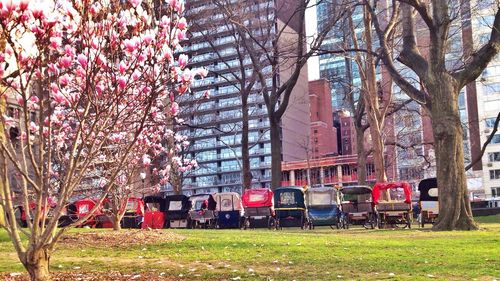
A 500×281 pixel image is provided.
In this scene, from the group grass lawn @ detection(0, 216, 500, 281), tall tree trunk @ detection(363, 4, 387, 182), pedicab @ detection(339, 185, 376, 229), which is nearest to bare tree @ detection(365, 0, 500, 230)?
grass lawn @ detection(0, 216, 500, 281)

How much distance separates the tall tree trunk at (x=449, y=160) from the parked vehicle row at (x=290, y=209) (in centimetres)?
409

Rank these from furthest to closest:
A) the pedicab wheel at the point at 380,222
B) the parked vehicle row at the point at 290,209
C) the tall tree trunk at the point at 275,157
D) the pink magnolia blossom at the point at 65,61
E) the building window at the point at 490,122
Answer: the building window at the point at 490,122
the tall tree trunk at the point at 275,157
the parked vehicle row at the point at 290,209
the pedicab wheel at the point at 380,222
the pink magnolia blossom at the point at 65,61

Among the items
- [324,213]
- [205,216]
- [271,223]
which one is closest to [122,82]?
[324,213]

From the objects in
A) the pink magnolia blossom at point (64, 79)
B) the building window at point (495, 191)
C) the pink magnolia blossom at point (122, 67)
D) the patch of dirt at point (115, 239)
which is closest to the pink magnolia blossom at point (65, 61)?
the pink magnolia blossom at point (64, 79)

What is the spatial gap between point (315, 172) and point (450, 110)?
82329 mm

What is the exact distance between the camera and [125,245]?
1153 centimetres

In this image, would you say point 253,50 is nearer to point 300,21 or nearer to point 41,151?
point 300,21

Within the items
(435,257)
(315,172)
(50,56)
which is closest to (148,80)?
(50,56)

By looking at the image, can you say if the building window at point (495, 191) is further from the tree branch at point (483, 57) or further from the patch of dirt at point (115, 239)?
the patch of dirt at point (115, 239)

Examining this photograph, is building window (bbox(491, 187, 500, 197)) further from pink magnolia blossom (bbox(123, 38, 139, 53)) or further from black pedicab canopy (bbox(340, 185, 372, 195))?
pink magnolia blossom (bbox(123, 38, 139, 53))

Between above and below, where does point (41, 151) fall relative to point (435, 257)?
above

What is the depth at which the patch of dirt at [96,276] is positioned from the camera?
6953 millimetres

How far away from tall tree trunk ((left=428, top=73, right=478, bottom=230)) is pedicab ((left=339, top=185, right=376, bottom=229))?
5.21m

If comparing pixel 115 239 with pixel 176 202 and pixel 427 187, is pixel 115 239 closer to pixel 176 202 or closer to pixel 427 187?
pixel 176 202
